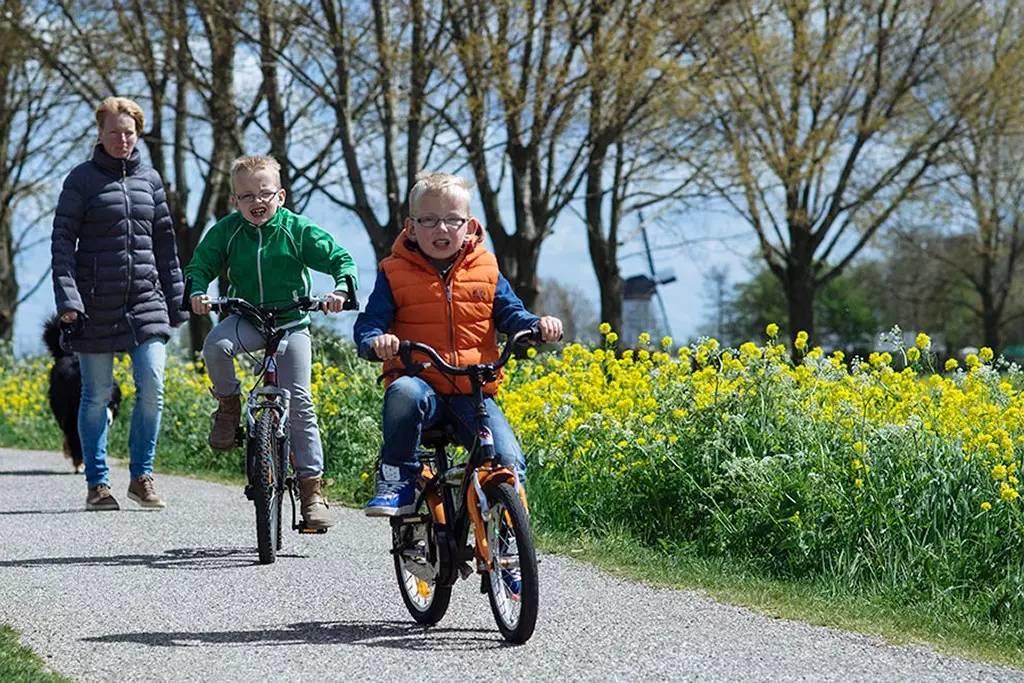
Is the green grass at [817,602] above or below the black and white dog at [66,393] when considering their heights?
below

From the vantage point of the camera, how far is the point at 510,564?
16.9 ft

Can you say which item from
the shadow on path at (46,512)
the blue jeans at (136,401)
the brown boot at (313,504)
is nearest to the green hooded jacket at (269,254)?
the brown boot at (313,504)

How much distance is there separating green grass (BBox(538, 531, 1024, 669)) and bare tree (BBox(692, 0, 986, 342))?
16.2 meters

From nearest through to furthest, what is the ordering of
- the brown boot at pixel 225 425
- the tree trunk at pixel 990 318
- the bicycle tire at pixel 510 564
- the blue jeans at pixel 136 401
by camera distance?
the bicycle tire at pixel 510 564 → the brown boot at pixel 225 425 → the blue jeans at pixel 136 401 → the tree trunk at pixel 990 318

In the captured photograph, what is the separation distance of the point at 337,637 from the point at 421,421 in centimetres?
82

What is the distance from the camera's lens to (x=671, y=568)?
7.11 metres

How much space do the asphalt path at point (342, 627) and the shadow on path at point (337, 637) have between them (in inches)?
0.4

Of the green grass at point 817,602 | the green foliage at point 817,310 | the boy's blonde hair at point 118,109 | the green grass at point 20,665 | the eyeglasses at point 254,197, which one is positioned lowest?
the green grass at point 817,602

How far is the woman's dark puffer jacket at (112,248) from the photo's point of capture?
8.50 meters

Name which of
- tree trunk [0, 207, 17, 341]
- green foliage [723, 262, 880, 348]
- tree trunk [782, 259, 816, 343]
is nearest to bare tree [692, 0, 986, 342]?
tree trunk [782, 259, 816, 343]

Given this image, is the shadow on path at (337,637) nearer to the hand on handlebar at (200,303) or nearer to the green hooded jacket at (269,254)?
the hand on handlebar at (200,303)

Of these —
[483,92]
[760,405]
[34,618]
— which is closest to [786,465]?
[760,405]

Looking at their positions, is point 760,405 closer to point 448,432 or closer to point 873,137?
point 448,432

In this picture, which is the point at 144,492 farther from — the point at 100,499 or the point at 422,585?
the point at 422,585
